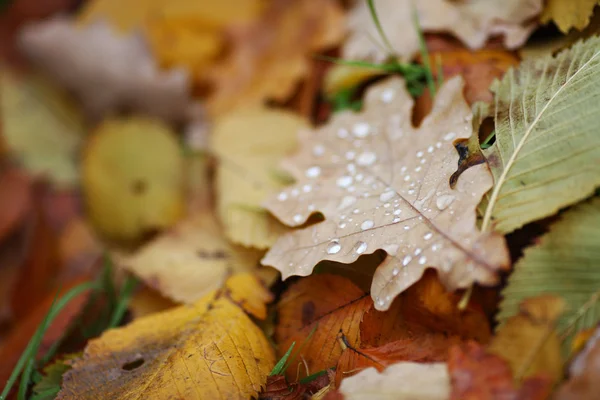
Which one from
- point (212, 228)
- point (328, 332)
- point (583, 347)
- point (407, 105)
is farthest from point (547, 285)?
point (212, 228)

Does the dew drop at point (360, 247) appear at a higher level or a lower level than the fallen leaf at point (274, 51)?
lower

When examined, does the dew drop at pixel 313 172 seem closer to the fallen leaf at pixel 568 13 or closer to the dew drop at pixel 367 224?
the dew drop at pixel 367 224

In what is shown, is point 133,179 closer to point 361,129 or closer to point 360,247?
point 361,129

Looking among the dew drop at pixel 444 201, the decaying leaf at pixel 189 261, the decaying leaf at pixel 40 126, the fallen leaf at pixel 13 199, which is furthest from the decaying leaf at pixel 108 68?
the dew drop at pixel 444 201

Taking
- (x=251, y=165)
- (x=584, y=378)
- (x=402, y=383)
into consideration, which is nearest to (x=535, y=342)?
(x=584, y=378)

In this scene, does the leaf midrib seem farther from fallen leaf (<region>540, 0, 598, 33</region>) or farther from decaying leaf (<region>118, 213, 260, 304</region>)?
decaying leaf (<region>118, 213, 260, 304</region>)

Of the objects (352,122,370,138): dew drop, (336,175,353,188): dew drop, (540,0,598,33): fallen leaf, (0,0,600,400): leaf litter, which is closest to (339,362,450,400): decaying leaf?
(0,0,600,400): leaf litter
